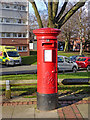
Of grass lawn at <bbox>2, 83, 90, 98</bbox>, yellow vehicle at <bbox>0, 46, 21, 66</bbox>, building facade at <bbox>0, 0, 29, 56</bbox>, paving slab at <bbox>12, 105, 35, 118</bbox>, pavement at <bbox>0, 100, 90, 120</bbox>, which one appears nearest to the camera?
pavement at <bbox>0, 100, 90, 120</bbox>

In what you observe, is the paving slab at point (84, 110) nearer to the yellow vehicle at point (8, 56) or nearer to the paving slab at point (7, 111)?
the paving slab at point (7, 111)

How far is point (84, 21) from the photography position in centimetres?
3784

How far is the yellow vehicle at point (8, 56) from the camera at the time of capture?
2627 cm

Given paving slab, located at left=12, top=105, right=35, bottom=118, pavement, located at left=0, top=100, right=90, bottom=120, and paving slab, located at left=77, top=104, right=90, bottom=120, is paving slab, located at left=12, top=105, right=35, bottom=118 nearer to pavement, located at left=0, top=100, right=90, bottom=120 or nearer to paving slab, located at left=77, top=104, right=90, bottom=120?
pavement, located at left=0, top=100, right=90, bottom=120

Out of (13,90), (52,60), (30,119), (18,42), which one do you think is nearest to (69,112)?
(30,119)

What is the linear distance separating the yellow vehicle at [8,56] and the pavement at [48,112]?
2028 cm

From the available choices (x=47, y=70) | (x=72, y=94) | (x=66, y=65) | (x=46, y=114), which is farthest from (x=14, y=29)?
(x=46, y=114)

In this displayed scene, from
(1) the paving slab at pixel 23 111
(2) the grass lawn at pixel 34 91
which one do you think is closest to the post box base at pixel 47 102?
(1) the paving slab at pixel 23 111

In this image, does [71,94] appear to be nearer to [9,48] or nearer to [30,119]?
[30,119]

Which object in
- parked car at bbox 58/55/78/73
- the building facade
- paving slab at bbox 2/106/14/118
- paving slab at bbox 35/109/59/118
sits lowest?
paving slab at bbox 35/109/59/118

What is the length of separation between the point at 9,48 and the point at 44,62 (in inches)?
878

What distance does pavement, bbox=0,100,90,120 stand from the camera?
5.25 m

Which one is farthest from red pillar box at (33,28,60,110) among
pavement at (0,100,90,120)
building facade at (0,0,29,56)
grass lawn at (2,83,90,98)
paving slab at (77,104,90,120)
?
building facade at (0,0,29,56)

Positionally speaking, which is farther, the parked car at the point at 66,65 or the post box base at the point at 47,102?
the parked car at the point at 66,65
